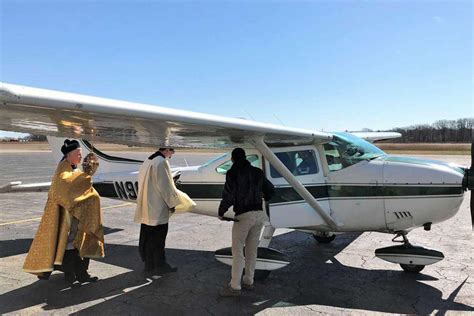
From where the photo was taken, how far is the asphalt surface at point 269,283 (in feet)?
14.5

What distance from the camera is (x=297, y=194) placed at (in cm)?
594

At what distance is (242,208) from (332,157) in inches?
74.3

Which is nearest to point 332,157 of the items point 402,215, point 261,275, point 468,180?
point 402,215

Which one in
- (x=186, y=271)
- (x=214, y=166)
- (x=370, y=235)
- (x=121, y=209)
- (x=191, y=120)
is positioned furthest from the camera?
(x=121, y=209)

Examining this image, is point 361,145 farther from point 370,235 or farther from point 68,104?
point 68,104

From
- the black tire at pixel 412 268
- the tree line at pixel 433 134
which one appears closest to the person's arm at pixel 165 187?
the black tire at pixel 412 268

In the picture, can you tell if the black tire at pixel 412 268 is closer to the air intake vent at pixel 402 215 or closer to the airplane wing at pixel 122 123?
the air intake vent at pixel 402 215

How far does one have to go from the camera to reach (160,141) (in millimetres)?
5480

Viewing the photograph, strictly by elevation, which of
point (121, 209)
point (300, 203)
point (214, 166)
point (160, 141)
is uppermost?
point (160, 141)

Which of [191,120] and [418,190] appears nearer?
[191,120]

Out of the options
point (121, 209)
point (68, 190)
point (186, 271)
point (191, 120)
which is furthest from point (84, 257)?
point (121, 209)

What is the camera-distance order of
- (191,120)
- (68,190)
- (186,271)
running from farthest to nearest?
1. (186,271)
2. (68,190)
3. (191,120)

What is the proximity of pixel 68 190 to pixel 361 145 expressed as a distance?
392cm

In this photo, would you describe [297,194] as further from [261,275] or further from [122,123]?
[122,123]
